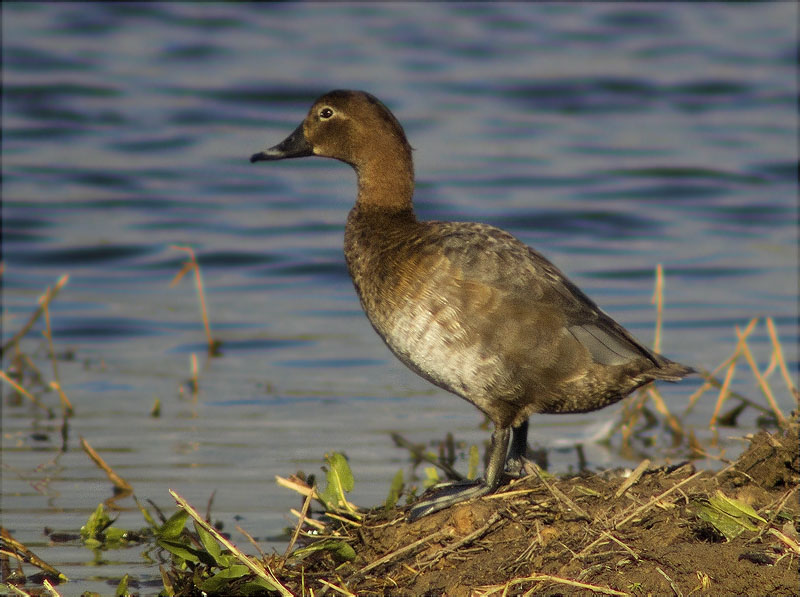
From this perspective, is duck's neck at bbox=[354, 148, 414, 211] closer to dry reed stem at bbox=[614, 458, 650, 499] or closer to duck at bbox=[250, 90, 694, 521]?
duck at bbox=[250, 90, 694, 521]

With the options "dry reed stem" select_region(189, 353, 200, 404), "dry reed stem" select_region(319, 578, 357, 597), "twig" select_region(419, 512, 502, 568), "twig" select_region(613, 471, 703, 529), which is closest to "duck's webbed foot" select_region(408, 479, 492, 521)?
"twig" select_region(419, 512, 502, 568)

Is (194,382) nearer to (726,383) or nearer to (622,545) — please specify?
(726,383)

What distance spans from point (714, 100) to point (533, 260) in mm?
10727

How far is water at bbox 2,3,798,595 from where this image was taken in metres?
5.90

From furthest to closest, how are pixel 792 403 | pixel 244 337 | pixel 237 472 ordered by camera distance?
pixel 244 337 → pixel 792 403 → pixel 237 472

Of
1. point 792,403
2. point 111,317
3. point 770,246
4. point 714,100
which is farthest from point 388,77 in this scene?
point 792,403

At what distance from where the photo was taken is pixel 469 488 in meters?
4.30

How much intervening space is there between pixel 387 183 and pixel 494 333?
0.94 m

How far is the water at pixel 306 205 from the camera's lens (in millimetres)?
5898

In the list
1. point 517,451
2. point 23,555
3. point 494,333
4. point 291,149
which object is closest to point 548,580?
point 494,333

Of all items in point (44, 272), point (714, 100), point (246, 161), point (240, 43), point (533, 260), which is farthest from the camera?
point (240, 43)

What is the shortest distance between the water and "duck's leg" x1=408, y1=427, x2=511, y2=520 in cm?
76

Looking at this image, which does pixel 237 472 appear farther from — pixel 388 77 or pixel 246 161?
pixel 388 77

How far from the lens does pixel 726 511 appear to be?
3723 millimetres
